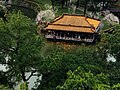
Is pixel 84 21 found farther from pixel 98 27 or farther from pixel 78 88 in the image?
pixel 78 88

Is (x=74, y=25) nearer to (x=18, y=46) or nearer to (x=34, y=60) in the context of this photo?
(x=34, y=60)

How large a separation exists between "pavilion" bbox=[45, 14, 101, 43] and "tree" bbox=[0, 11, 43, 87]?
26.7 metres

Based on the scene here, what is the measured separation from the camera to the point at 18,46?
33.5 meters

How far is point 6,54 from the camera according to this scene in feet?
112

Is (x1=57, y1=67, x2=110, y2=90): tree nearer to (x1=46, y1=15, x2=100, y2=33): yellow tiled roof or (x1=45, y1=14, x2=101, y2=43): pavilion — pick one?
(x1=45, y1=14, x2=101, y2=43): pavilion

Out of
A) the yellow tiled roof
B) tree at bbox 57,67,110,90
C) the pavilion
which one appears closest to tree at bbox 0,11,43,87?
tree at bbox 57,67,110,90

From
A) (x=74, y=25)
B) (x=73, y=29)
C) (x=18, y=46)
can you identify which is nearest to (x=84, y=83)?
(x=18, y=46)

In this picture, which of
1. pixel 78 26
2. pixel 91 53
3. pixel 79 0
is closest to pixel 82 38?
pixel 78 26

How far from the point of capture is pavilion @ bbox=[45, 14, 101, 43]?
6041cm

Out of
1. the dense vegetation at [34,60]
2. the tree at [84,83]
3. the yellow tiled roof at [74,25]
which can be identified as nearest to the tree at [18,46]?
the dense vegetation at [34,60]

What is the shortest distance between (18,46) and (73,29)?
27.9 m

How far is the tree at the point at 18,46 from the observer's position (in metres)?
33.3

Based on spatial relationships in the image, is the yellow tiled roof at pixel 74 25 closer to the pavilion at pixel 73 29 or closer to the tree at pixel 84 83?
the pavilion at pixel 73 29

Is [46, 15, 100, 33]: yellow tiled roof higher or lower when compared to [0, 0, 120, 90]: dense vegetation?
lower
